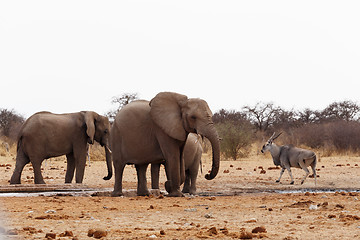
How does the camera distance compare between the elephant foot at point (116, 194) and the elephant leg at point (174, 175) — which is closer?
the elephant leg at point (174, 175)

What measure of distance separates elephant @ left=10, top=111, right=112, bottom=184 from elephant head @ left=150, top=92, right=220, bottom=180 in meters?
3.92

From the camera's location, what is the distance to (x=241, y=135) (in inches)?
1058

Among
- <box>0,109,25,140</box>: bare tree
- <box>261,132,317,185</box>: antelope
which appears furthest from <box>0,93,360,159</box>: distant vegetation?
<box>261,132,317,185</box>: antelope

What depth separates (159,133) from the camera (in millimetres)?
10359

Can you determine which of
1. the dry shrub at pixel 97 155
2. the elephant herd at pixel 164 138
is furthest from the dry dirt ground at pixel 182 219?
the dry shrub at pixel 97 155

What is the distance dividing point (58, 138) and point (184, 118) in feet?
18.0

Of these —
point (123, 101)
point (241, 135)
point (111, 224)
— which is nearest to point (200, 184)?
point (111, 224)

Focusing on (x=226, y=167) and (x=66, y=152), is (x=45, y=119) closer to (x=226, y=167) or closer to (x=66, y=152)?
(x=66, y=152)

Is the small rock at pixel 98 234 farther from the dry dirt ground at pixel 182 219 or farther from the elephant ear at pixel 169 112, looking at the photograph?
the elephant ear at pixel 169 112

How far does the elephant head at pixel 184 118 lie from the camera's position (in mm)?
9781

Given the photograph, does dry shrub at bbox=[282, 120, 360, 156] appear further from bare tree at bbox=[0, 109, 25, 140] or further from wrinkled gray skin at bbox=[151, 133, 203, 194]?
bare tree at bbox=[0, 109, 25, 140]

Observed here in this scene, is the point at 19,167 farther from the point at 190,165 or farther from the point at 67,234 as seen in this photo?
the point at 67,234

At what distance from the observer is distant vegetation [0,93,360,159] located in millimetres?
27145

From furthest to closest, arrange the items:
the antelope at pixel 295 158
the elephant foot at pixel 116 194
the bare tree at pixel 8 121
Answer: the bare tree at pixel 8 121
the antelope at pixel 295 158
the elephant foot at pixel 116 194
